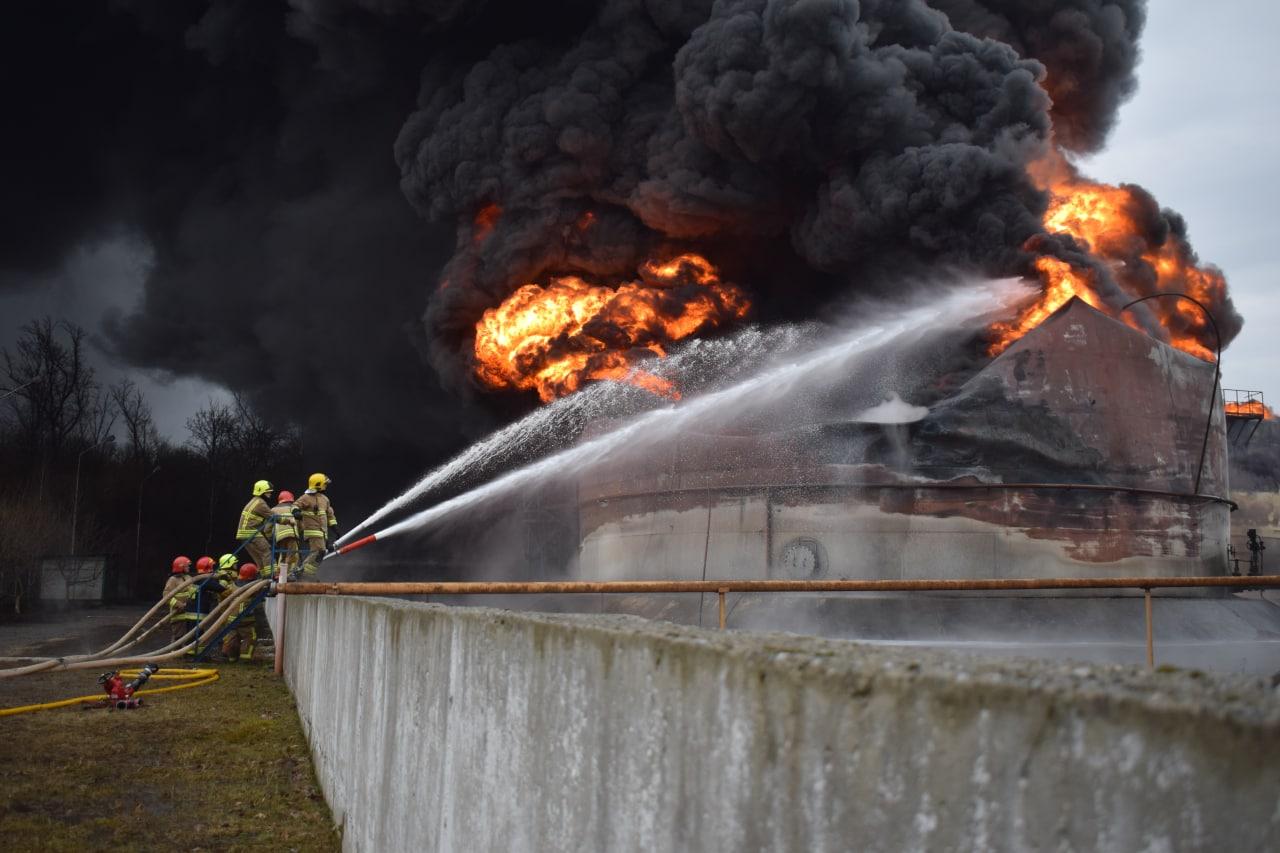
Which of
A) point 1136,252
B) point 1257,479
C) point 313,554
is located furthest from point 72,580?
point 1257,479

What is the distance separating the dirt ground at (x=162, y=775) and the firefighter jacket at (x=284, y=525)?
3.35m

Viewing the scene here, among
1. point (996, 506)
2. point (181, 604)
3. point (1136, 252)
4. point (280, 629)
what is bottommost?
point (280, 629)

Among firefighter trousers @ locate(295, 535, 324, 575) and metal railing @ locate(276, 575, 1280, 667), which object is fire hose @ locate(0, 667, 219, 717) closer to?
firefighter trousers @ locate(295, 535, 324, 575)

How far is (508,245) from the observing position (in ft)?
101

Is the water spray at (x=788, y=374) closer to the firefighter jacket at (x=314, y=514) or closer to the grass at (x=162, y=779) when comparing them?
the firefighter jacket at (x=314, y=514)

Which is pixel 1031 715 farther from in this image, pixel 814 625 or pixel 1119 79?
pixel 1119 79

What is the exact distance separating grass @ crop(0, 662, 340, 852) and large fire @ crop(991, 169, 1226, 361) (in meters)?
18.8

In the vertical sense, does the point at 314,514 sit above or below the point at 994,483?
below

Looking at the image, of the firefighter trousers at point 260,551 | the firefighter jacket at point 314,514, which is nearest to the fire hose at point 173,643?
the firefighter jacket at point 314,514

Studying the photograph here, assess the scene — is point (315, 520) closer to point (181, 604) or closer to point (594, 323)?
point (181, 604)

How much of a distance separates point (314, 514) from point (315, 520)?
0.09 meters

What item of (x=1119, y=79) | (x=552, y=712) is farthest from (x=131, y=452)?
(x=552, y=712)

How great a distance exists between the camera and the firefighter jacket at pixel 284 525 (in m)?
12.9

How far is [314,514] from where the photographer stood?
13.4 meters
